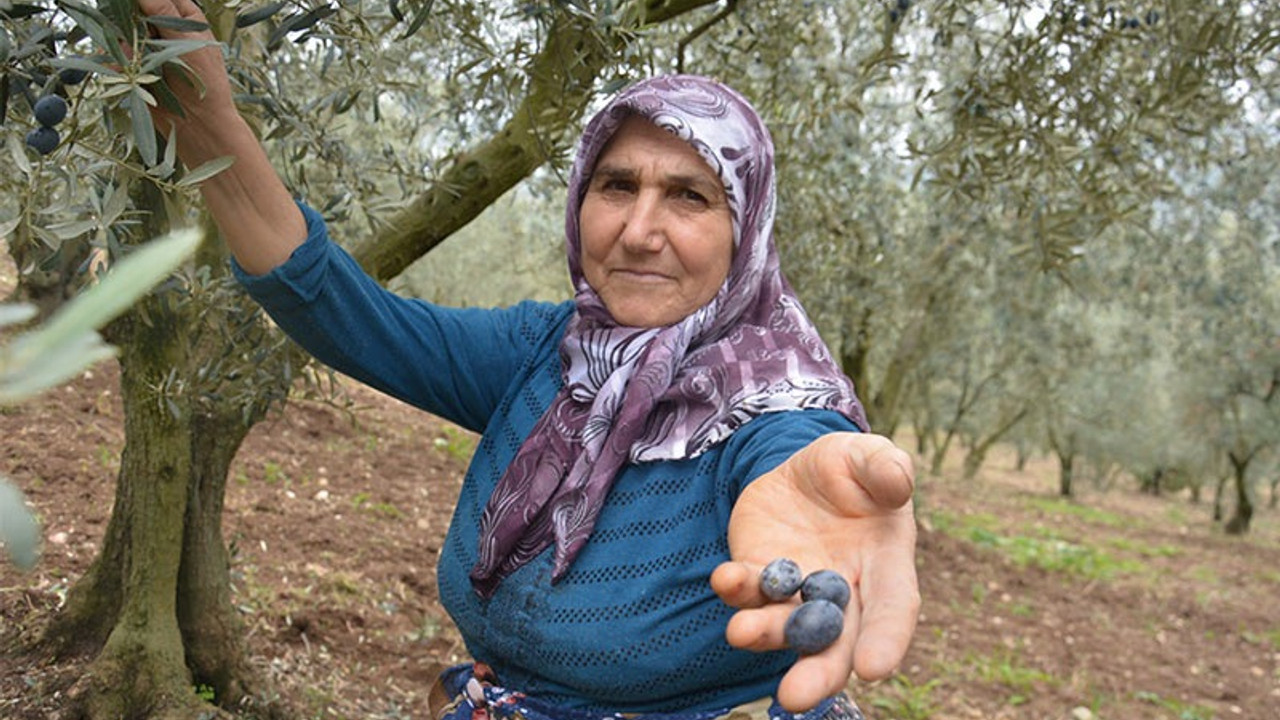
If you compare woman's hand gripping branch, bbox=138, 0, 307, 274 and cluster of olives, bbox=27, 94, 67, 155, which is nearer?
cluster of olives, bbox=27, 94, 67, 155

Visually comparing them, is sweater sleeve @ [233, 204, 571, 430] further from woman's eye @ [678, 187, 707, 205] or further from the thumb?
the thumb

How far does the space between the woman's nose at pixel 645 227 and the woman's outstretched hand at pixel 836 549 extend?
0.69 m

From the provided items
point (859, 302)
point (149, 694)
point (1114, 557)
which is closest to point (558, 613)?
point (149, 694)

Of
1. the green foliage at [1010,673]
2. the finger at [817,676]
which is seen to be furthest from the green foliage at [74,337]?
the green foliage at [1010,673]

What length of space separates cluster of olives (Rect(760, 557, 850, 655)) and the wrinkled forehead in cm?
100

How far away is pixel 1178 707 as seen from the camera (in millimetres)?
7070

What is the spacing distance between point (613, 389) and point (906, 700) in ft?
16.2

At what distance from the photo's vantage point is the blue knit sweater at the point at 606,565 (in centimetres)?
195

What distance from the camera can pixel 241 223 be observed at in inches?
74.8

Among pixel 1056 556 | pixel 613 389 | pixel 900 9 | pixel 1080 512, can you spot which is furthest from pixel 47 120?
pixel 1080 512

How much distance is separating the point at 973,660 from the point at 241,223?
22.0 ft

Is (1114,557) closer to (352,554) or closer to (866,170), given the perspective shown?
(866,170)

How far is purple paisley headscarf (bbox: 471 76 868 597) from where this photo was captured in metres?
2.04

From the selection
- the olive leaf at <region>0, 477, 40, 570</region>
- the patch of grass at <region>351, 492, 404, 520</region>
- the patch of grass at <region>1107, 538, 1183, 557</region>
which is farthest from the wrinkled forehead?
the patch of grass at <region>1107, 538, 1183, 557</region>
